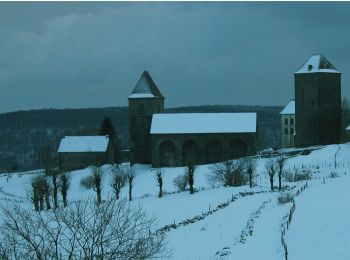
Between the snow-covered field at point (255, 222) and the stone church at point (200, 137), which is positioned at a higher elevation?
the stone church at point (200, 137)

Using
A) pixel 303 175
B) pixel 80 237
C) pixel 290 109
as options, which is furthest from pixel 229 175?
pixel 290 109

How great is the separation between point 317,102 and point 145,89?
20006 millimetres

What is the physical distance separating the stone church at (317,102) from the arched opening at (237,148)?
22.6ft

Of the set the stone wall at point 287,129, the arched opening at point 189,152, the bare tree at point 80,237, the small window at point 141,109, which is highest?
the small window at point 141,109

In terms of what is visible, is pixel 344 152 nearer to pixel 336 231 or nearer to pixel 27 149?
pixel 336 231

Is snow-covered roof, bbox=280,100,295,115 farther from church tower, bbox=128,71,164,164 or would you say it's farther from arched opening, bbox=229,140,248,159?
church tower, bbox=128,71,164,164

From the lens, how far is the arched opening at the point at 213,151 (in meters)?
68.4

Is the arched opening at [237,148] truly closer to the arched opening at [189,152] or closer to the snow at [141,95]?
the arched opening at [189,152]

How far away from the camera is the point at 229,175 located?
1863 inches

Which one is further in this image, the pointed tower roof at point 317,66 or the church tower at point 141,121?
the church tower at point 141,121

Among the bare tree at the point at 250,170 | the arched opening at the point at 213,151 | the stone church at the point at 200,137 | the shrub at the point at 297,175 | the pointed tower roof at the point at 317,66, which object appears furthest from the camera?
the arched opening at the point at 213,151

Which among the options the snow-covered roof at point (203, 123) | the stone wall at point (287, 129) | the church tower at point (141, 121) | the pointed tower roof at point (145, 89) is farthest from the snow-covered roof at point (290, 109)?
the church tower at point (141, 121)

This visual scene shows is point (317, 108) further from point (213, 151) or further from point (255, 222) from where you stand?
point (255, 222)

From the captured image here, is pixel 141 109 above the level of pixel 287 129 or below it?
above
